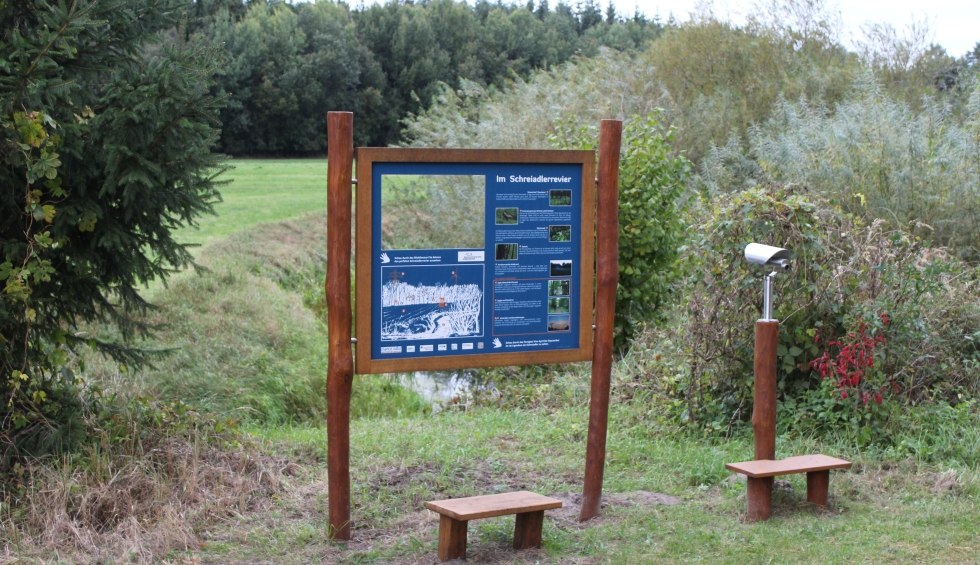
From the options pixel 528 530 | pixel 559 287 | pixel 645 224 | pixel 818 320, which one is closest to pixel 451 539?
pixel 528 530

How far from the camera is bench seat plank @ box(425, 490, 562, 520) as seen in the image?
534 centimetres

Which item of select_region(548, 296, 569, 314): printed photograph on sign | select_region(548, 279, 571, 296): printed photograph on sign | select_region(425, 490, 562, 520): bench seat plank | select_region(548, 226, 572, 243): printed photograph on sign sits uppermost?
select_region(548, 226, 572, 243): printed photograph on sign

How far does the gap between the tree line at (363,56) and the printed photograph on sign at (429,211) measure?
23.4m

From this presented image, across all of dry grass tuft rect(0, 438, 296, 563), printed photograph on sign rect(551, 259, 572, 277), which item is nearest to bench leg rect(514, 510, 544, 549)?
printed photograph on sign rect(551, 259, 572, 277)

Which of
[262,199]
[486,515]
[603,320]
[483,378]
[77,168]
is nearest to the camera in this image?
[486,515]

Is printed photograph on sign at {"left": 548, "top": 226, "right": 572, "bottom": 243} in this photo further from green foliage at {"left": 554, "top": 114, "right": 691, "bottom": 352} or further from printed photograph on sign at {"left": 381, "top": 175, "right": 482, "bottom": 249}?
printed photograph on sign at {"left": 381, "top": 175, "right": 482, "bottom": 249}

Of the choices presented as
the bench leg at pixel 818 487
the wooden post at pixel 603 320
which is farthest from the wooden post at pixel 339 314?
the bench leg at pixel 818 487

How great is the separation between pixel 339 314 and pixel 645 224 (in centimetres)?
761

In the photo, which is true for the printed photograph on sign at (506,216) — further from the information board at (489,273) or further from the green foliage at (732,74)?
the green foliage at (732,74)

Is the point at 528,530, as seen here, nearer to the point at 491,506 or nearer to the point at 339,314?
the point at 491,506

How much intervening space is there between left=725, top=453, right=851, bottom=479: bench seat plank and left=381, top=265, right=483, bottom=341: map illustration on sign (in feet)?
5.73

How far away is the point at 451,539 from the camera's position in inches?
214

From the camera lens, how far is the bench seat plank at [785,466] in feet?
19.9

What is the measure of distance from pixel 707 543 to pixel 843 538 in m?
0.76
